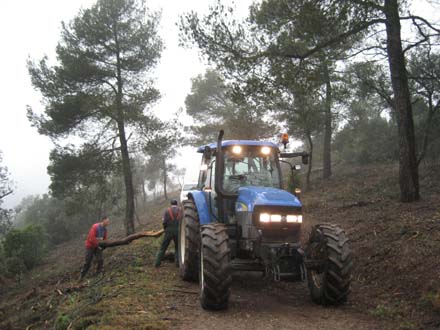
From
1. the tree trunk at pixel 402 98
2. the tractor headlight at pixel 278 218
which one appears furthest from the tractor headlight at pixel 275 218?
the tree trunk at pixel 402 98

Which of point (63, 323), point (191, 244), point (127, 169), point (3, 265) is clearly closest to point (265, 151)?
point (191, 244)

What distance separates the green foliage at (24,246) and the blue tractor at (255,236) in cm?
1983

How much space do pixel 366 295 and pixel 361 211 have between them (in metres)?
5.95

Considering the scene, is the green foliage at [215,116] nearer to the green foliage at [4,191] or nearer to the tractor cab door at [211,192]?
the green foliage at [4,191]

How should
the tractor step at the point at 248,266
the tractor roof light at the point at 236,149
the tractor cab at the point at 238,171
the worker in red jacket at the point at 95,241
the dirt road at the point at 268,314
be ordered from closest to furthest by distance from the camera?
the dirt road at the point at 268,314 → the tractor step at the point at 248,266 → the tractor cab at the point at 238,171 → the tractor roof light at the point at 236,149 → the worker in red jacket at the point at 95,241

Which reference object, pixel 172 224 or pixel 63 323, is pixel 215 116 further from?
pixel 63 323

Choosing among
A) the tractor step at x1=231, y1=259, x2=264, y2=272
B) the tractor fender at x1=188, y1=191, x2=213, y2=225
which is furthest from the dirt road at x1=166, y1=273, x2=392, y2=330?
the tractor fender at x1=188, y1=191, x2=213, y2=225

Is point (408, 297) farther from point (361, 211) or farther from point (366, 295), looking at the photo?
point (361, 211)

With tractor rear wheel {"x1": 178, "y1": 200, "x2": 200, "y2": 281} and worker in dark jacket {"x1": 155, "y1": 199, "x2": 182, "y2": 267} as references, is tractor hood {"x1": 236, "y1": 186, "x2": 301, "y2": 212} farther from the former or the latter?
worker in dark jacket {"x1": 155, "y1": 199, "x2": 182, "y2": 267}

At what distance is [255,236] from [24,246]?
73.7 ft

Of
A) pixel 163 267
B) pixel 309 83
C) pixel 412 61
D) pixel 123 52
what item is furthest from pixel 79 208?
pixel 412 61

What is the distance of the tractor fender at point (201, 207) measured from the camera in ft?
23.6

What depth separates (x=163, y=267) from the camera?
368 inches

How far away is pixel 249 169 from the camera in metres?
7.29
